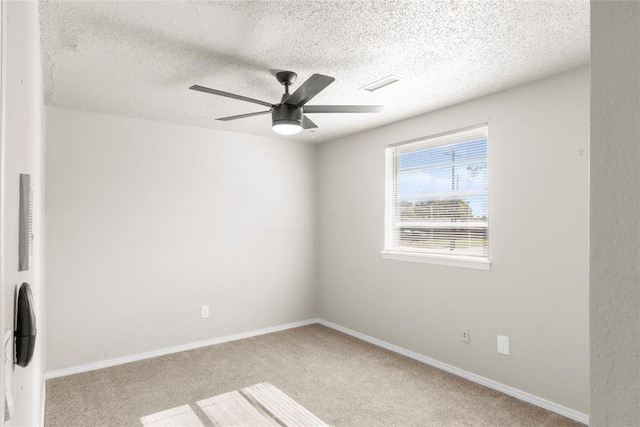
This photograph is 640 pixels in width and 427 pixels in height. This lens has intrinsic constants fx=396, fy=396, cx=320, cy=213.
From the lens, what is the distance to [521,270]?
9.82 ft

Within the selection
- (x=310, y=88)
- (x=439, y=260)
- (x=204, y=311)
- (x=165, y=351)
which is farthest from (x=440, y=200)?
(x=165, y=351)

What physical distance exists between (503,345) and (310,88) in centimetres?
244

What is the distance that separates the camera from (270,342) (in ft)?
14.0

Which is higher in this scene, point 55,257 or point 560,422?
point 55,257

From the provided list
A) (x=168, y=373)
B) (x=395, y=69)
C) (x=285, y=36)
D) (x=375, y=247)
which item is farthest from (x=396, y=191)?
(x=168, y=373)

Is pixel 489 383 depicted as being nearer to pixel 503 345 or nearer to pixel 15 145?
pixel 503 345

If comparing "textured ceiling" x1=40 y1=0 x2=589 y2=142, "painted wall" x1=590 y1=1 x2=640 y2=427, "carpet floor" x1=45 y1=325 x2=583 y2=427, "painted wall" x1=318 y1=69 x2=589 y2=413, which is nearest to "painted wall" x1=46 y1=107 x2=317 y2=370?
"carpet floor" x1=45 y1=325 x2=583 y2=427

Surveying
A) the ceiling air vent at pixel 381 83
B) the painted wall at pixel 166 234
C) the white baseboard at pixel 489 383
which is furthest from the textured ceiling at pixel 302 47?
the white baseboard at pixel 489 383

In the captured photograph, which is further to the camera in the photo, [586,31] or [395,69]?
[395,69]

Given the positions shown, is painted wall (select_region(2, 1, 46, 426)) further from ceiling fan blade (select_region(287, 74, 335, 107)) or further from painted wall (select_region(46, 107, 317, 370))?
painted wall (select_region(46, 107, 317, 370))

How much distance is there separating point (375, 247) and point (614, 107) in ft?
12.6

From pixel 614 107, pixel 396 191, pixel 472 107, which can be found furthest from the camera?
pixel 396 191

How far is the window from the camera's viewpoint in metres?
3.38

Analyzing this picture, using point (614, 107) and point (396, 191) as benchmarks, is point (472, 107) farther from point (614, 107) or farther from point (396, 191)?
point (614, 107)
